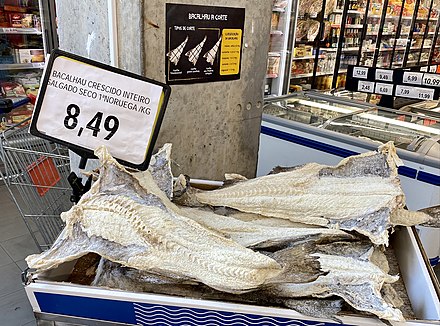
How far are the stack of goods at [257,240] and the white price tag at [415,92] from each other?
2203 millimetres

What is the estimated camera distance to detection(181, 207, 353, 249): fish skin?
3.67 ft

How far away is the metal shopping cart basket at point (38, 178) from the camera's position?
205cm

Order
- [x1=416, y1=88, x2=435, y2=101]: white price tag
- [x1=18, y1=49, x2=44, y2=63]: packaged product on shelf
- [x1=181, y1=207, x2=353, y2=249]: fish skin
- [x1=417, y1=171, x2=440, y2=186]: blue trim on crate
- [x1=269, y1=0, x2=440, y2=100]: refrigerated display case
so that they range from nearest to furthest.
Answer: [x1=181, y1=207, x2=353, y2=249]: fish skin, [x1=417, y1=171, x2=440, y2=186]: blue trim on crate, [x1=416, y1=88, x2=435, y2=101]: white price tag, [x1=18, y1=49, x2=44, y2=63]: packaged product on shelf, [x1=269, y1=0, x2=440, y2=100]: refrigerated display case

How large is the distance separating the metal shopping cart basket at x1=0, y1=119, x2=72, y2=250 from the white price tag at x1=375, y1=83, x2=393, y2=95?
2.44 meters

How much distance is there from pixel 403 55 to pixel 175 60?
27.1 feet

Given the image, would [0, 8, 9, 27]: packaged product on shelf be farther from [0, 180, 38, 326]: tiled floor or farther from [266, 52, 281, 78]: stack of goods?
[266, 52, 281, 78]: stack of goods

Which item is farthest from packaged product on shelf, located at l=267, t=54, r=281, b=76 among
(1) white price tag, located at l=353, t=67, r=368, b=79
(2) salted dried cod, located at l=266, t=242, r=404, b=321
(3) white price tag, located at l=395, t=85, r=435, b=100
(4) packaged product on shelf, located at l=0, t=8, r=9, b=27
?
(2) salted dried cod, located at l=266, t=242, r=404, b=321

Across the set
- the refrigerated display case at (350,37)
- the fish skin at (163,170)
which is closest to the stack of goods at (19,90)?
the refrigerated display case at (350,37)

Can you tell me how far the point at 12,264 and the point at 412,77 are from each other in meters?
3.27

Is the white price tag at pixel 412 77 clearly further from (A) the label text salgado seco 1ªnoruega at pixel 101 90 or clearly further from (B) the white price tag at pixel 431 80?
(A) the label text salgado seco 1ªnoruega at pixel 101 90

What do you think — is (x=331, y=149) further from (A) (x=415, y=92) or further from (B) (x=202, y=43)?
(B) (x=202, y=43)

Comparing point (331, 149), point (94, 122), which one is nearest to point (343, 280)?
point (94, 122)

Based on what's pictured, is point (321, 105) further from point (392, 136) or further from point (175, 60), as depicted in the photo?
point (175, 60)

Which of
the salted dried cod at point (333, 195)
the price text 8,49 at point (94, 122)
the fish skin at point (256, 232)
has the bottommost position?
the fish skin at point (256, 232)
